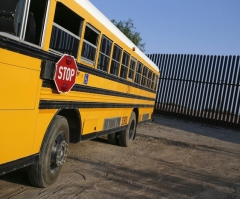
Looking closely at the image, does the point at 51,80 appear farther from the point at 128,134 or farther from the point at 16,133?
the point at 128,134

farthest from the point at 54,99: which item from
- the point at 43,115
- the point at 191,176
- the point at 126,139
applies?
Answer: the point at 126,139

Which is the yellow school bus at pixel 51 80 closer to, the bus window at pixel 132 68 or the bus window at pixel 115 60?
the bus window at pixel 115 60

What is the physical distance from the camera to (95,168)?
5.36 metres

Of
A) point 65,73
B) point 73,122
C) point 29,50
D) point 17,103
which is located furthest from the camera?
point 73,122

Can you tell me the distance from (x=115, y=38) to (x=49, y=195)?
303cm

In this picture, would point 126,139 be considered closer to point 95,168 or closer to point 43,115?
point 95,168

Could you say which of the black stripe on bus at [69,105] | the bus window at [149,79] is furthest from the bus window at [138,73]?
the black stripe on bus at [69,105]

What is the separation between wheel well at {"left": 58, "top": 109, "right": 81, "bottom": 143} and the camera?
4.50 meters

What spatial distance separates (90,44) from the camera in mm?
4711

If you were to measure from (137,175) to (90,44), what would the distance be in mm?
2179

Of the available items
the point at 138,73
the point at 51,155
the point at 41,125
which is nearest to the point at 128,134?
the point at 138,73

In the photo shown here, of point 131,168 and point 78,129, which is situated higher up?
point 78,129

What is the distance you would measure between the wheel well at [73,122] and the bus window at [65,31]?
2.57ft

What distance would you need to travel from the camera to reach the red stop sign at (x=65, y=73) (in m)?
3.72
